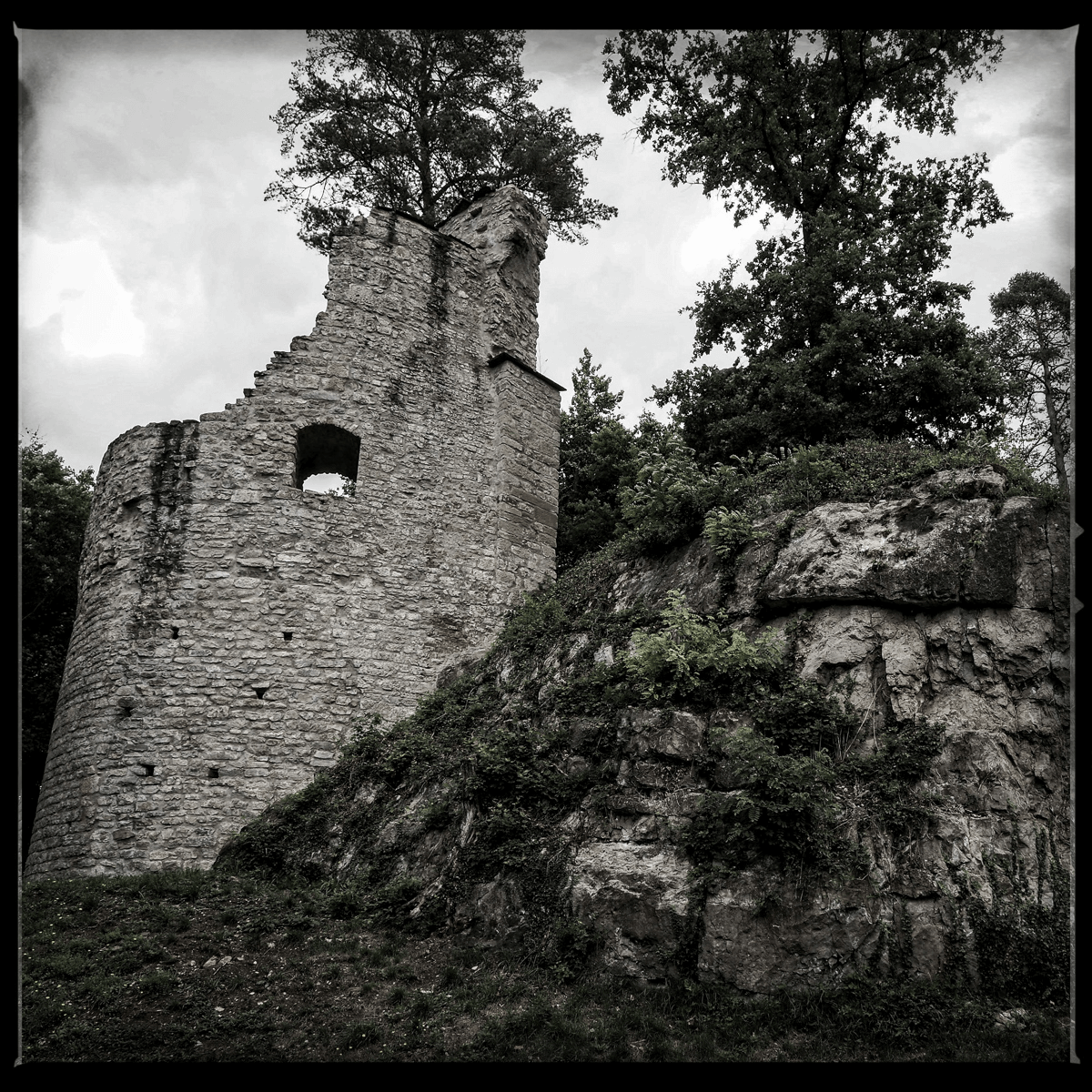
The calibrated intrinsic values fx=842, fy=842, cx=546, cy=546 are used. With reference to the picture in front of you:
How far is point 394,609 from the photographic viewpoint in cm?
1262

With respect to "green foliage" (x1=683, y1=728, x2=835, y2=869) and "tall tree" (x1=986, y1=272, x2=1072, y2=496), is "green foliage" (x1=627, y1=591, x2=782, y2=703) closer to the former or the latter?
"green foliage" (x1=683, y1=728, x2=835, y2=869)

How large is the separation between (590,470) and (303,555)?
7.27 m

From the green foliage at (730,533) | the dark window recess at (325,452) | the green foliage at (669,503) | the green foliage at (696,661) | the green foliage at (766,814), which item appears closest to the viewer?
the green foliage at (766,814)

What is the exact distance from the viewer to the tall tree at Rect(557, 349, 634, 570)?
17.0 m

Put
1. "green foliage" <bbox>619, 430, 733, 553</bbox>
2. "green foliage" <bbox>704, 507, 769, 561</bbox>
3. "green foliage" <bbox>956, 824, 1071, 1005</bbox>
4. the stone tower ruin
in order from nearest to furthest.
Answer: "green foliage" <bbox>956, 824, 1071, 1005</bbox>, "green foliage" <bbox>704, 507, 769, 561</bbox>, "green foliage" <bbox>619, 430, 733, 553</bbox>, the stone tower ruin

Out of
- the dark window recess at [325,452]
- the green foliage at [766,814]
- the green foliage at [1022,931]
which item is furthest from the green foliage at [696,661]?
the dark window recess at [325,452]

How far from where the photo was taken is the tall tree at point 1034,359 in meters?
9.29

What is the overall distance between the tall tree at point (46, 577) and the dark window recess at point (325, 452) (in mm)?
6787

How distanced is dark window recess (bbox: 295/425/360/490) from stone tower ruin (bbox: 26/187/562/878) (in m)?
0.05

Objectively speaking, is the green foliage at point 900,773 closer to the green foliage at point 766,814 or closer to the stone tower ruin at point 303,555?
the green foliage at point 766,814

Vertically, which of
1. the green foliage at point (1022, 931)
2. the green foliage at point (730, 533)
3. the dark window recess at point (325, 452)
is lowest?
the green foliage at point (1022, 931)

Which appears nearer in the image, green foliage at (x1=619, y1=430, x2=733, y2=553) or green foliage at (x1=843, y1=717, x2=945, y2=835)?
green foliage at (x1=843, y1=717, x2=945, y2=835)

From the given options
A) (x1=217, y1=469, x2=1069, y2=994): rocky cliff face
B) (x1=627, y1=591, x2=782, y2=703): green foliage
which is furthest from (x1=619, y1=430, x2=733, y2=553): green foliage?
(x1=627, y1=591, x2=782, y2=703): green foliage

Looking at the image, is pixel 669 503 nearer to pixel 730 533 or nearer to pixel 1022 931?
pixel 730 533
